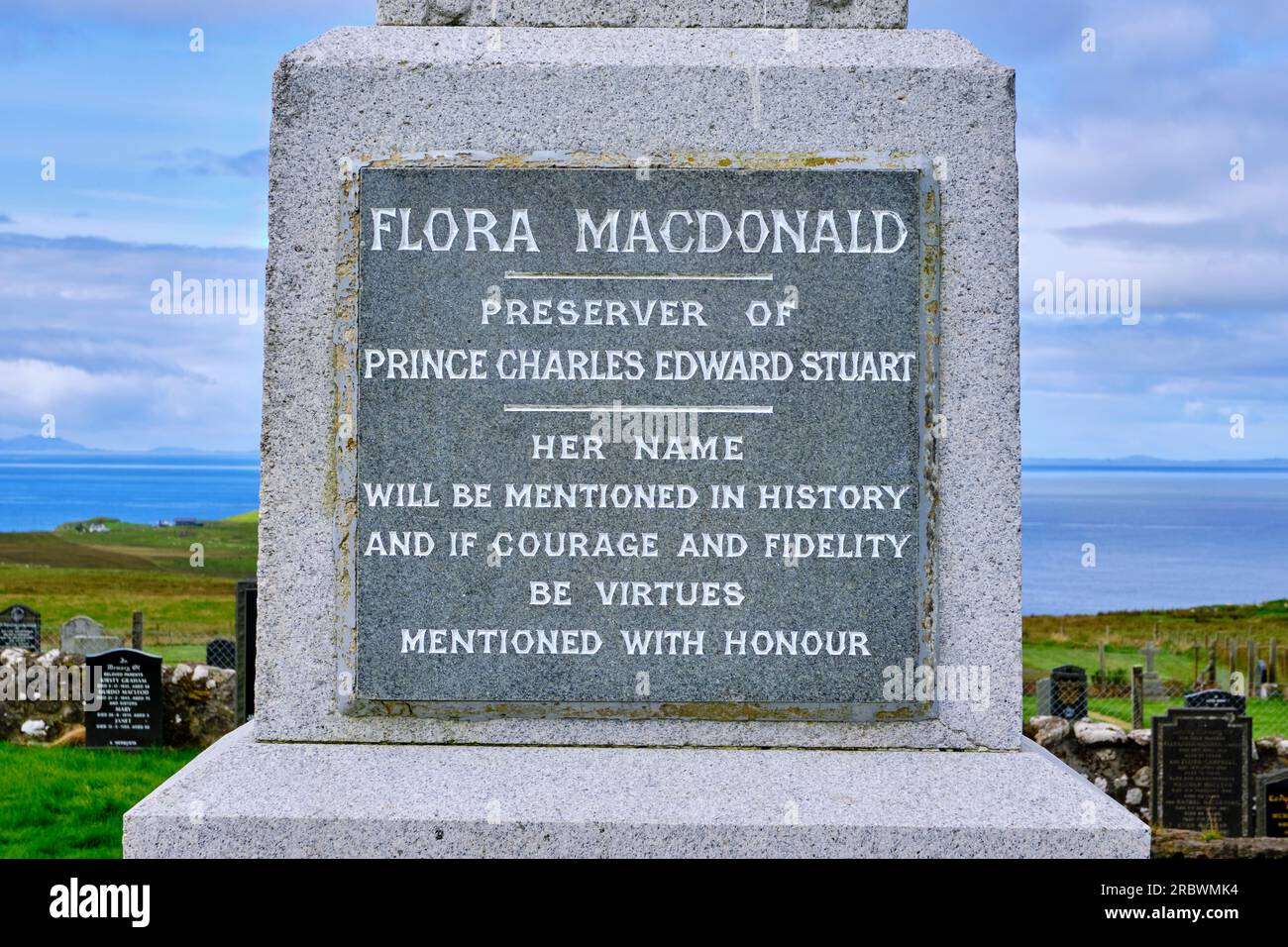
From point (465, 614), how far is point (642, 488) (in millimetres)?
606

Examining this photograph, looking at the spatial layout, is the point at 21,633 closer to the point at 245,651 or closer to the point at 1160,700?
the point at 245,651

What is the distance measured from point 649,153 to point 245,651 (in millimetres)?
7316

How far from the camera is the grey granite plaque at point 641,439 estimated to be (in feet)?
10.8

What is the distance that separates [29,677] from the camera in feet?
35.2

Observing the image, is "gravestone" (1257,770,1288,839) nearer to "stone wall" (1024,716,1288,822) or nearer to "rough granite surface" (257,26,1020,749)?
"stone wall" (1024,716,1288,822)

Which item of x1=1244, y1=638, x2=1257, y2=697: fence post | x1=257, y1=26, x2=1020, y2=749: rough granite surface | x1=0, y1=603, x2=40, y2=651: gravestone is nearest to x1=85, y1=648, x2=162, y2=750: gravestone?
x1=0, y1=603, x2=40, y2=651: gravestone

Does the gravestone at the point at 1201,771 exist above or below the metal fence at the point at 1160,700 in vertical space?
above

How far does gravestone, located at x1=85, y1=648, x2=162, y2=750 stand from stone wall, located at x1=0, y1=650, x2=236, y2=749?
0.12 meters

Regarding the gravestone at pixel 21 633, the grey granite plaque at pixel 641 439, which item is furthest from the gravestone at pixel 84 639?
the grey granite plaque at pixel 641 439

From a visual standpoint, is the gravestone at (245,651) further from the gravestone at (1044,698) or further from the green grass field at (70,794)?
the gravestone at (1044,698)

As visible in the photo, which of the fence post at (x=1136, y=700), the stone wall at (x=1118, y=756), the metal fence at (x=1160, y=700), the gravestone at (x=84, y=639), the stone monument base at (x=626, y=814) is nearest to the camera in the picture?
the stone monument base at (x=626, y=814)

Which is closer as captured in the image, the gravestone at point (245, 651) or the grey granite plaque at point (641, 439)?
the grey granite plaque at point (641, 439)

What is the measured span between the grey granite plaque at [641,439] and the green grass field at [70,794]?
4.93 metres

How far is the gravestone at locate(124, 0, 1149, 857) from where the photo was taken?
3301mm
